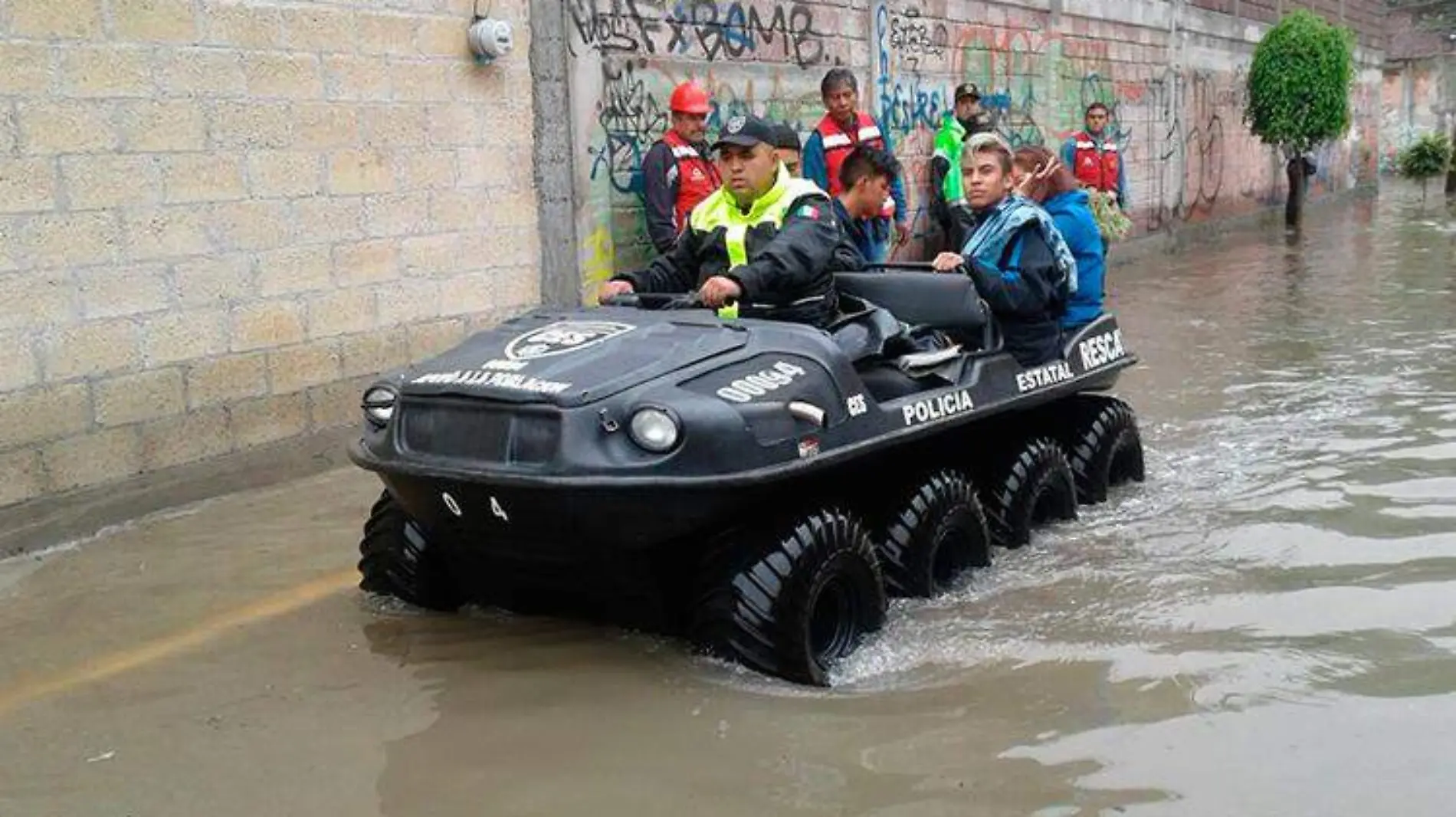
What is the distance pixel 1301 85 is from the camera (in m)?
22.0

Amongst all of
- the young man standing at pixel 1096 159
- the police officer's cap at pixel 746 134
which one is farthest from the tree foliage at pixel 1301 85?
the police officer's cap at pixel 746 134

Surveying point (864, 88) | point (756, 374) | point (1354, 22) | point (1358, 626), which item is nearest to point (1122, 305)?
point (864, 88)

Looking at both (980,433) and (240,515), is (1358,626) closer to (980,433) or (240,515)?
(980,433)

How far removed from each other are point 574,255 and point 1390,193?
2790 centimetres

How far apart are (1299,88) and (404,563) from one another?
20.6 metres

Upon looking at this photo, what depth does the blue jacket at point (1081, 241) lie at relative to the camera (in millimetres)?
6449

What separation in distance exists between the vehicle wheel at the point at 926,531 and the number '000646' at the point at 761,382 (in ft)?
2.57

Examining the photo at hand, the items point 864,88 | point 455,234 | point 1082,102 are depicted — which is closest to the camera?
point 455,234

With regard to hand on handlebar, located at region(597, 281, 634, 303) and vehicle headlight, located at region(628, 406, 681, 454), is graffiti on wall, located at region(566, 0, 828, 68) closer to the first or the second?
hand on handlebar, located at region(597, 281, 634, 303)

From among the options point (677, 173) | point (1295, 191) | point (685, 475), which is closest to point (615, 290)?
point (685, 475)

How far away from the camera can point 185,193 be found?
6523 millimetres

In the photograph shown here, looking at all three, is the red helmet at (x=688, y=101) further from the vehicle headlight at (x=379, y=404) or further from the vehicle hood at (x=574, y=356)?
the vehicle headlight at (x=379, y=404)

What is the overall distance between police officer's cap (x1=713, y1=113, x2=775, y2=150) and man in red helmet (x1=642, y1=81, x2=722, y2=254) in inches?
141

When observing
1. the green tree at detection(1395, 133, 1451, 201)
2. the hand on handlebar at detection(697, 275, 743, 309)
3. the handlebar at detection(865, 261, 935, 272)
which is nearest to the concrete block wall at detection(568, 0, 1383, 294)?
the handlebar at detection(865, 261, 935, 272)
